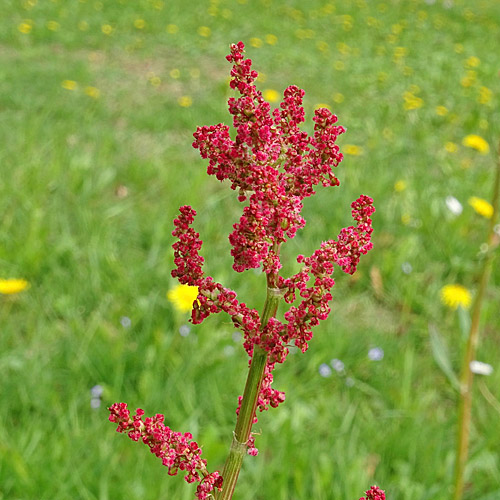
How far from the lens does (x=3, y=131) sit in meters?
4.12

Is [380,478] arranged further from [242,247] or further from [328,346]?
[242,247]

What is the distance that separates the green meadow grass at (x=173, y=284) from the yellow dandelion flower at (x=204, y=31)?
53.5 inches

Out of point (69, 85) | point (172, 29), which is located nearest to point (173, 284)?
point (69, 85)

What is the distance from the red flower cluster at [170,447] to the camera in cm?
73

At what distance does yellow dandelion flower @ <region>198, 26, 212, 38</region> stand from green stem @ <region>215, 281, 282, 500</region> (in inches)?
286

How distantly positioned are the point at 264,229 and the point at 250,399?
0.19 metres

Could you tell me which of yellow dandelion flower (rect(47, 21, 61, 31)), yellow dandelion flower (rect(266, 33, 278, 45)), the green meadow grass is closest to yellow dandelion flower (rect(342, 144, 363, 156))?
the green meadow grass

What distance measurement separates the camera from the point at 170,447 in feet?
2.45

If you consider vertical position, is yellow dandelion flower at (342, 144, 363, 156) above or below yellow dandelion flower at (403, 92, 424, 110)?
below

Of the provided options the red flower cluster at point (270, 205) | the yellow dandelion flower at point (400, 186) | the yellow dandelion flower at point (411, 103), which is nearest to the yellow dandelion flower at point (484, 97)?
the yellow dandelion flower at point (411, 103)

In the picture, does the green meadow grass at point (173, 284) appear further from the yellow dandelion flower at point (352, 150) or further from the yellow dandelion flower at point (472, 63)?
the yellow dandelion flower at point (472, 63)

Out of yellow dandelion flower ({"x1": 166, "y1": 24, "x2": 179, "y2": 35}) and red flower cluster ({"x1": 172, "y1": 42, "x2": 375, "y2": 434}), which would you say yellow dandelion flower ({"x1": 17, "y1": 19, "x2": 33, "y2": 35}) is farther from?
red flower cluster ({"x1": 172, "y1": 42, "x2": 375, "y2": 434})

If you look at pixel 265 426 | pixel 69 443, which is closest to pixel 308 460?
pixel 265 426

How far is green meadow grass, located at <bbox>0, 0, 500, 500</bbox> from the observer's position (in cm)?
201
